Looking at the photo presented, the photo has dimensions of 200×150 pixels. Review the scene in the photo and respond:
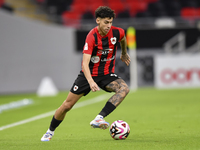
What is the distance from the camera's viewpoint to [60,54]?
24.1 metres

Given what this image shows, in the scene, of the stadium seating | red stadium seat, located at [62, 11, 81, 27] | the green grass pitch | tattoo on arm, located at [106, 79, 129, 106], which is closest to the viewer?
the green grass pitch

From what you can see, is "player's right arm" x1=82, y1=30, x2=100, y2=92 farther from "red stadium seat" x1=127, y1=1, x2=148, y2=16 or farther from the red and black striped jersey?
"red stadium seat" x1=127, y1=1, x2=148, y2=16

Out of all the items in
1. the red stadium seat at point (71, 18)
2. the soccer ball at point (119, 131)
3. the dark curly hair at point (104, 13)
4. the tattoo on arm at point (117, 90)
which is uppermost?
the red stadium seat at point (71, 18)

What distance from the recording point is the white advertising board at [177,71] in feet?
75.1

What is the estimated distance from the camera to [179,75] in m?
23.2

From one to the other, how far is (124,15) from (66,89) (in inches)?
211

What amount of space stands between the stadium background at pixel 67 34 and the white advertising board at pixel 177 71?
0.89 m

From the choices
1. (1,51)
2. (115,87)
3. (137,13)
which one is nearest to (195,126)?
(115,87)

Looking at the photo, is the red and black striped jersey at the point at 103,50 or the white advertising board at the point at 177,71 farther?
the white advertising board at the point at 177,71

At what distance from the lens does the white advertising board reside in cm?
2289

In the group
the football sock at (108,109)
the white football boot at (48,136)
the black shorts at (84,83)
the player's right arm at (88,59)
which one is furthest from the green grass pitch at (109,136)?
the player's right arm at (88,59)

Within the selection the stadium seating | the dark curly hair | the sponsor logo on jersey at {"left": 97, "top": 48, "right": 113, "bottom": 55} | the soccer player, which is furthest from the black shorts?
the stadium seating

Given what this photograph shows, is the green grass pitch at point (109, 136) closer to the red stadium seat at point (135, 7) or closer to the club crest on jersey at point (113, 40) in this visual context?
the club crest on jersey at point (113, 40)

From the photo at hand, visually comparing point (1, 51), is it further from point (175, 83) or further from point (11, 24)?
point (175, 83)
